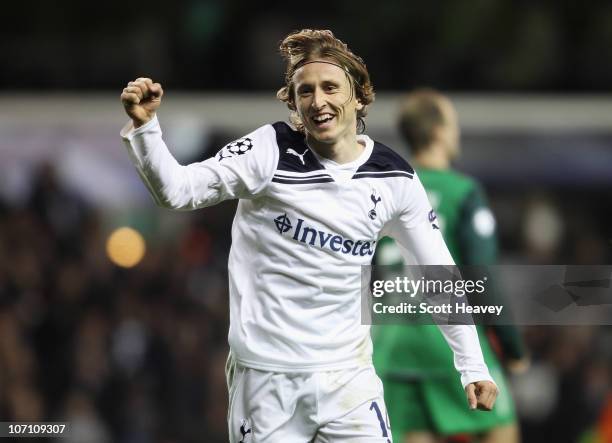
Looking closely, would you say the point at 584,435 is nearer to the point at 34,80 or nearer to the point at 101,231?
the point at 101,231

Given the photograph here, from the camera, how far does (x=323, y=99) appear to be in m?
3.80

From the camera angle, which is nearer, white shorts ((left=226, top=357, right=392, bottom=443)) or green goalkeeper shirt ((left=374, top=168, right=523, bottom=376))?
white shorts ((left=226, top=357, right=392, bottom=443))

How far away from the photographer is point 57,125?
11.6 metres

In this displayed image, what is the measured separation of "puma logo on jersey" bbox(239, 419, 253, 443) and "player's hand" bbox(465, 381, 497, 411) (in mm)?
697

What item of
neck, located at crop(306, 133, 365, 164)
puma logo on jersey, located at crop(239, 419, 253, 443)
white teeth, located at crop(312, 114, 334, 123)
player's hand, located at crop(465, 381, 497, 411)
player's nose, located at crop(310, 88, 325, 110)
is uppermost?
player's nose, located at crop(310, 88, 325, 110)

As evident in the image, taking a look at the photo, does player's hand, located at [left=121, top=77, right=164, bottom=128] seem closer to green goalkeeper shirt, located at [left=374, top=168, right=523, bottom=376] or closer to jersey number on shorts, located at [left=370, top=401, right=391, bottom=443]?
jersey number on shorts, located at [left=370, top=401, right=391, bottom=443]

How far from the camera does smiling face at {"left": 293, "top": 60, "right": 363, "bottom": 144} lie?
3816 mm

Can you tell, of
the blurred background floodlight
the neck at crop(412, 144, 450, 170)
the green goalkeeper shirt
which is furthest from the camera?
the blurred background floodlight

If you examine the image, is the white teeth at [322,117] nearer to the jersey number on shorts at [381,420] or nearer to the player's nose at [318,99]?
the player's nose at [318,99]

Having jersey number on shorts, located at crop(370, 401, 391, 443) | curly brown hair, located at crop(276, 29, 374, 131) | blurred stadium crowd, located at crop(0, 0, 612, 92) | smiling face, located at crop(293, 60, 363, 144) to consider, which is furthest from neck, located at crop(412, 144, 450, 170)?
blurred stadium crowd, located at crop(0, 0, 612, 92)

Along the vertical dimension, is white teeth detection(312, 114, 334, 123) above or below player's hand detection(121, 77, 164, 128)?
above

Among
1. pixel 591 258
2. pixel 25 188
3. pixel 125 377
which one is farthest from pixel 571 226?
pixel 25 188

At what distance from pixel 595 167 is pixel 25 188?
519cm

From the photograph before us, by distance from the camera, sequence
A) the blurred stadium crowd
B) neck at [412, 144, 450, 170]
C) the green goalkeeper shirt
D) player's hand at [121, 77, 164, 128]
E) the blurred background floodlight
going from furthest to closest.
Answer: the blurred stadium crowd < the blurred background floodlight < neck at [412, 144, 450, 170] < the green goalkeeper shirt < player's hand at [121, 77, 164, 128]
